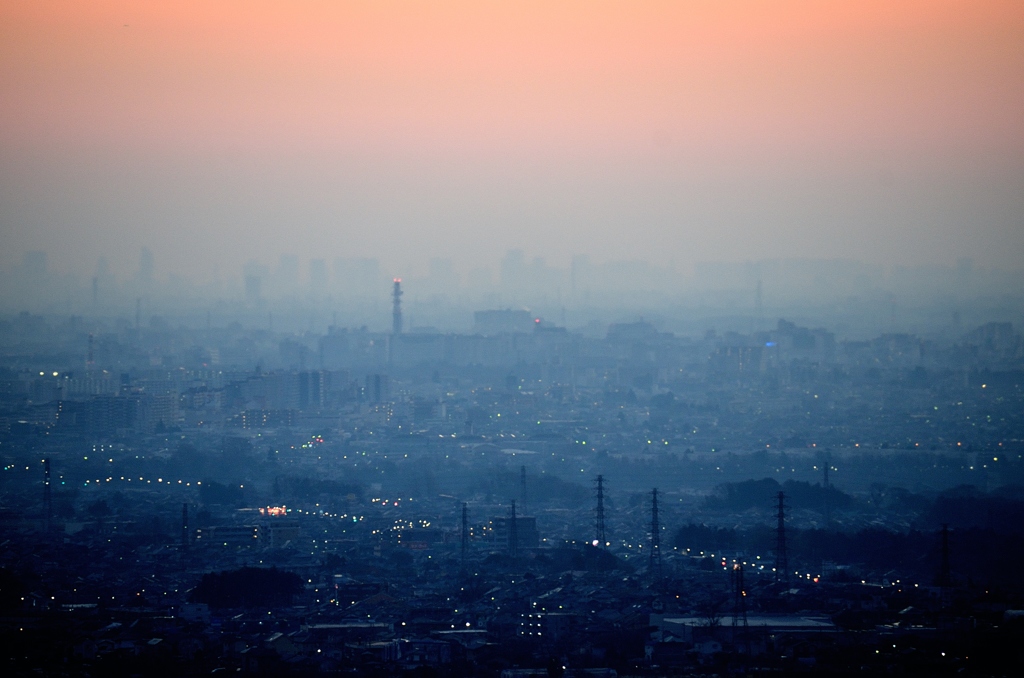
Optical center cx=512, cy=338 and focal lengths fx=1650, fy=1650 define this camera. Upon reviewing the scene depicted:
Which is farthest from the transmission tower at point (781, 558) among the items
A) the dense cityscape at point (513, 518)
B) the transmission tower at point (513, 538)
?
the transmission tower at point (513, 538)

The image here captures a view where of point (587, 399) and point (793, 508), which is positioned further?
point (587, 399)

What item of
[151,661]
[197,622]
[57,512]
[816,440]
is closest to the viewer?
Answer: [151,661]

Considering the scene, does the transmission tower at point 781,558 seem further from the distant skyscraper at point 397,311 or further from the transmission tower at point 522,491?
the distant skyscraper at point 397,311

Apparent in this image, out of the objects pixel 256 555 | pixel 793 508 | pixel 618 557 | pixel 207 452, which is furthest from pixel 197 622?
pixel 207 452

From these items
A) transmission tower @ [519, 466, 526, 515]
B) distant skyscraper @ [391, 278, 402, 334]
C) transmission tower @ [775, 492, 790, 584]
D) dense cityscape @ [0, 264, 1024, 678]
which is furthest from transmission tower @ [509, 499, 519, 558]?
distant skyscraper @ [391, 278, 402, 334]

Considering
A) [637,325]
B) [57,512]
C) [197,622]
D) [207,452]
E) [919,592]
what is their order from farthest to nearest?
[637,325]
[207,452]
[57,512]
[919,592]
[197,622]

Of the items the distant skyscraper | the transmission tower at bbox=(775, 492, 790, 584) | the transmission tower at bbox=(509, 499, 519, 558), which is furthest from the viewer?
the distant skyscraper

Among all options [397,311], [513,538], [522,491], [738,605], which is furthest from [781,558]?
[397,311]

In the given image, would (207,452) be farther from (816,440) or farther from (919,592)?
(919,592)

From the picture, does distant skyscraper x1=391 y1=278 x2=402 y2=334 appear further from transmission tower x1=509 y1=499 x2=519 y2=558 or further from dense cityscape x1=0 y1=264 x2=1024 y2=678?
transmission tower x1=509 y1=499 x2=519 y2=558
